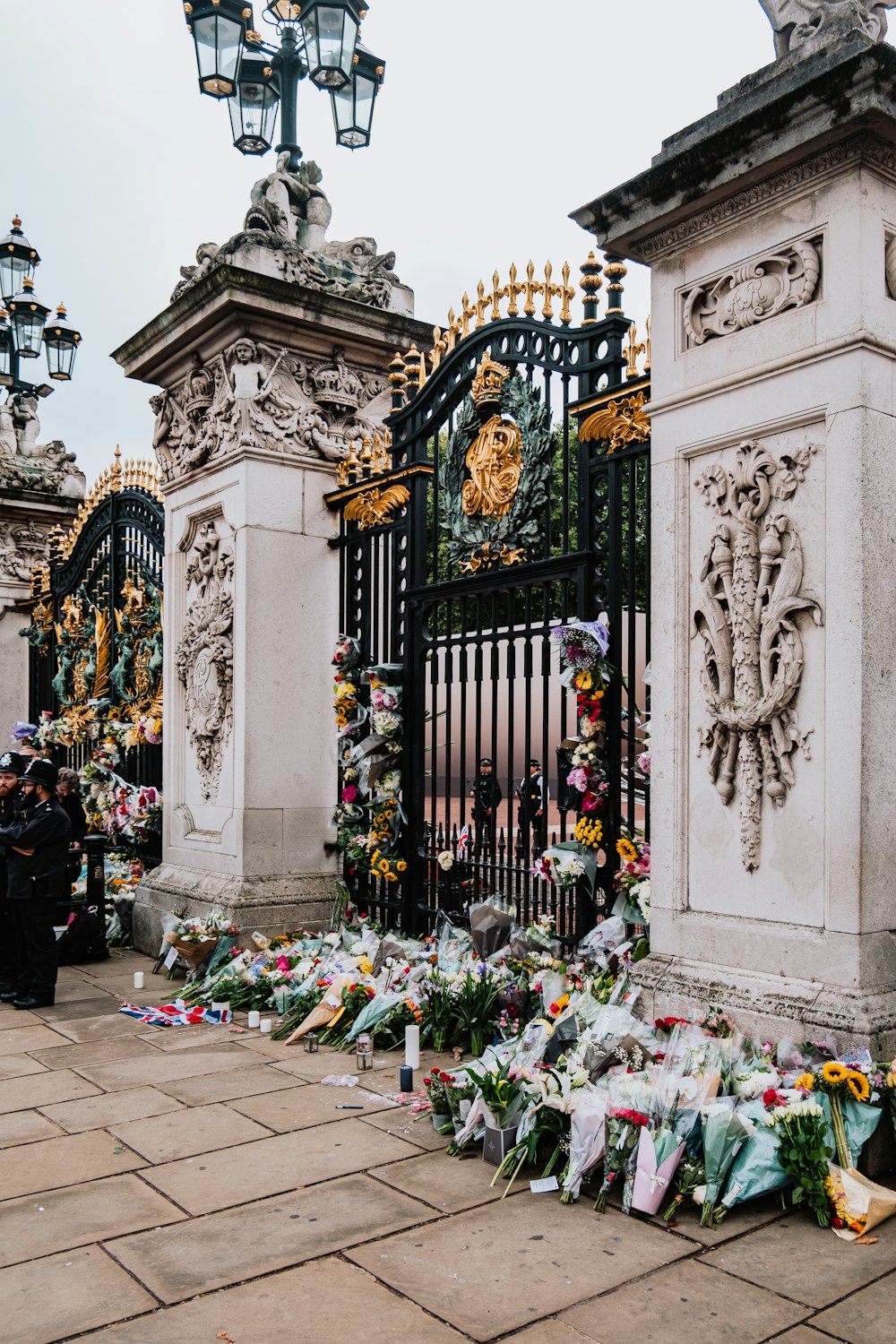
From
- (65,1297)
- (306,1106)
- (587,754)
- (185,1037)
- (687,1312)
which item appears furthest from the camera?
(185,1037)

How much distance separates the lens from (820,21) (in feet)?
14.7

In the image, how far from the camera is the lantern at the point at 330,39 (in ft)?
22.9

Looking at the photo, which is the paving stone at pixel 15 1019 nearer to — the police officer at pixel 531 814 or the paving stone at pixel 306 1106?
the paving stone at pixel 306 1106

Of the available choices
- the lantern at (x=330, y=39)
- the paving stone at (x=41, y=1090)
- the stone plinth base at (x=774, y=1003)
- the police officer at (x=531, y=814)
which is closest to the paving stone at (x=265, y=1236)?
the stone plinth base at (x=774, y=1003)

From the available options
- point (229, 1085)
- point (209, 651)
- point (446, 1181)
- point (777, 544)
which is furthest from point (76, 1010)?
point (777, 544)

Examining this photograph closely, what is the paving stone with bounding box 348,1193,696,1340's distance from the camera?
10.1ft

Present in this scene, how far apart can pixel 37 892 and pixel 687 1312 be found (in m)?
5.16

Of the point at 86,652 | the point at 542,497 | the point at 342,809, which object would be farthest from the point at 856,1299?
the point at 86,652

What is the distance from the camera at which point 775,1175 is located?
365 cm

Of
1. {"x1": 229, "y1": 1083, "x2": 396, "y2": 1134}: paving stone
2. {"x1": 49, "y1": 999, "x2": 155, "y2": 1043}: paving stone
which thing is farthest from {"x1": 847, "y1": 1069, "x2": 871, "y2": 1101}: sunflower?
{"x1": 49, "y1": 999, "x2": 155, "y2": 1043}: paving stone

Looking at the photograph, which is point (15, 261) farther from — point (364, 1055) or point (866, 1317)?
point (866, 1317)

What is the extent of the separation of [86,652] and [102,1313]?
9988 millimetres

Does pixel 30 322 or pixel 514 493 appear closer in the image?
pixel 514 493

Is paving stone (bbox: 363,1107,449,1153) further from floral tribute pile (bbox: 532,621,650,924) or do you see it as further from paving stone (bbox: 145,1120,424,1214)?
floral tribute pile (bbox: 532,621,650,924)
